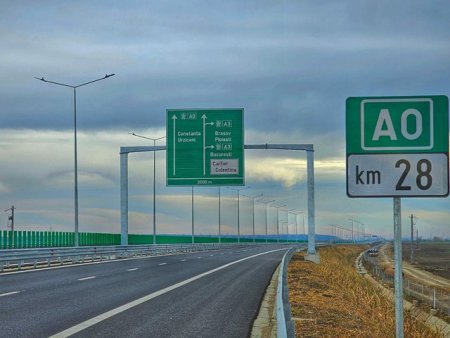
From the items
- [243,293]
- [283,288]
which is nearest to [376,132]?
[283,288]

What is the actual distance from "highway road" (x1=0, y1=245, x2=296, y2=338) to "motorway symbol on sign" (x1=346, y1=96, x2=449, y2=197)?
5708mm

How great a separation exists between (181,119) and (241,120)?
10.4 feet

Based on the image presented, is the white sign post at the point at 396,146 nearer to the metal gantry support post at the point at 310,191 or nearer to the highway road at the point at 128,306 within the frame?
the highway road at the point at 128,306

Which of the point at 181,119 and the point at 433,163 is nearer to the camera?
the point at 433,163

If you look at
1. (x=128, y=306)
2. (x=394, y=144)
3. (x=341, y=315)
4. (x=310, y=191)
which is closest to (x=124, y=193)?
(x=310, y=191)

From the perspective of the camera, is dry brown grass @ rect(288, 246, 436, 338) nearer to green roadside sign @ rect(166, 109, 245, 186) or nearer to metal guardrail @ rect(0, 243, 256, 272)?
metal guardrail @ rect(0, 243, 256, 272)

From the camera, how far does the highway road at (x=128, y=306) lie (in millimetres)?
12000

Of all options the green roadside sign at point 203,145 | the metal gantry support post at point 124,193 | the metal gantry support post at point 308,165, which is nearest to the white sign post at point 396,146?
the metal gantry support post at point 308,165

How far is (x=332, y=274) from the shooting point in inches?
1069

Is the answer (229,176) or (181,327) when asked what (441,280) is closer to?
(229,176)

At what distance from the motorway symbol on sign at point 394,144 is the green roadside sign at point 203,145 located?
30539 millimetres

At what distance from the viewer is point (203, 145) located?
123ft

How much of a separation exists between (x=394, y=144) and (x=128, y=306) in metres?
10.2

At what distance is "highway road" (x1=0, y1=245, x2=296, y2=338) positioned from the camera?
1200cm
